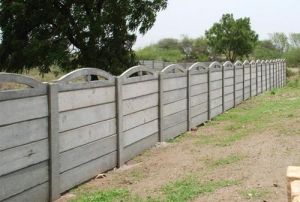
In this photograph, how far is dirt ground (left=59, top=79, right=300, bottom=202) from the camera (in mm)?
5414

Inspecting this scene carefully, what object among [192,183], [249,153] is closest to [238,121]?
[249,153]

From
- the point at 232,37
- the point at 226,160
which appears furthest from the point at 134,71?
the point at 232,37

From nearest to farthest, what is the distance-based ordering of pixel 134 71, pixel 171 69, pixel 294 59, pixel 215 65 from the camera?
pixel 134 71, pixel 171 69, pixel 215 65, pixel 294 59

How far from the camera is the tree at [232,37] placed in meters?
42.9

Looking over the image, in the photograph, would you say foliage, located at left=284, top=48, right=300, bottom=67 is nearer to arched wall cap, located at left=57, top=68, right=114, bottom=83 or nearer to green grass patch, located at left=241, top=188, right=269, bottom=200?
arched wall cap, located at left=57, top=68, right=114, bottom=83

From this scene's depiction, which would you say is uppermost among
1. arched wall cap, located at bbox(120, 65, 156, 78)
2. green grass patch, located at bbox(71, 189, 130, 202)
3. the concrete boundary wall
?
arched wall cap, located at bbox(120, 65, 156, 78)

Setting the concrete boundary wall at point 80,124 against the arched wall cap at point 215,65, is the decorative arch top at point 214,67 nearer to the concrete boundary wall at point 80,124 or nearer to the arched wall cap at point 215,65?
the arched wall cap at point 215,65

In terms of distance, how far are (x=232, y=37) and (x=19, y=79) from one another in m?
39.7

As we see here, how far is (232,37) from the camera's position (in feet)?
141

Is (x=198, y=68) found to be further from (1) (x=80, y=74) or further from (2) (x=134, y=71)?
(1) (x=80, y=74)

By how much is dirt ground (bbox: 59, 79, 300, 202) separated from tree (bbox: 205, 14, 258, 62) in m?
33.3

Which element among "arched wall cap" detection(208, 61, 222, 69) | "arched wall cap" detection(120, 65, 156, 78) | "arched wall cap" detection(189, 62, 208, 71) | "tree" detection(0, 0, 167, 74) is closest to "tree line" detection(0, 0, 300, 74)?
"tree" detection(0, 0, 167, 74)

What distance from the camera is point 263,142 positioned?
8.27 m

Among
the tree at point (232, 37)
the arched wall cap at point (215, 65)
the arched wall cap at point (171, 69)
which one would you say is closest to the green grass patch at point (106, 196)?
the arched wall cap at point (171, 69)
